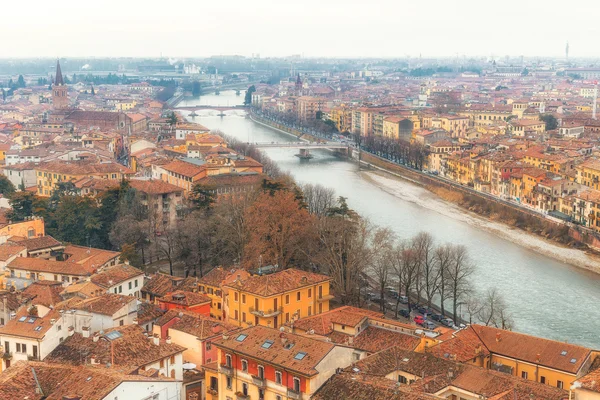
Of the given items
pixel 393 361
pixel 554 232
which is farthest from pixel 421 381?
pixel 554 232

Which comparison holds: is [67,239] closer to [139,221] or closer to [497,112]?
[139,221]

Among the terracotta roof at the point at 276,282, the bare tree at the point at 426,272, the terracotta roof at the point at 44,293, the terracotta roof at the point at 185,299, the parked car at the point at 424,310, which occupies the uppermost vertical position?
the terracotta roof at the point at 276,282

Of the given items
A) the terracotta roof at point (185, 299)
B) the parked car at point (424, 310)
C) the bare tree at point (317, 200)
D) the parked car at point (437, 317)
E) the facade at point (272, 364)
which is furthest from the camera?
the bare tree at point (317, 200)

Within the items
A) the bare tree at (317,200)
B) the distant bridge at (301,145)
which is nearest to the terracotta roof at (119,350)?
the bare tree at (317,200)

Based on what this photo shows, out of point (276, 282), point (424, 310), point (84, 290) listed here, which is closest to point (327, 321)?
point (276, 282)

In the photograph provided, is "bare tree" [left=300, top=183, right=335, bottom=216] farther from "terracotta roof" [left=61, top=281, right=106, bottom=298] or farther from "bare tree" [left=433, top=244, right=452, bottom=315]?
"terracotta roof" [left=61, top=281, right=106, bottom=298]

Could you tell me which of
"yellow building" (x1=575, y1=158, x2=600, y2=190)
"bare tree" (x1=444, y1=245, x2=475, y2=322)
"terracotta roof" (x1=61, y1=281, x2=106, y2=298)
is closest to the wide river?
"bare tree" (x1=444, y1=245, x2=475, y2=322)

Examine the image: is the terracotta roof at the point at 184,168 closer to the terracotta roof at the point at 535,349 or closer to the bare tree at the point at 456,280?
the bare tree at the point at 456,280
